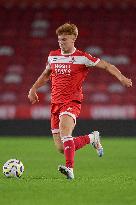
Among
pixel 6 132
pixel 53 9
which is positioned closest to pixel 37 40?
pixel 53 9

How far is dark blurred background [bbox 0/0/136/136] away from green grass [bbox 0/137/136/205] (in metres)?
3.89

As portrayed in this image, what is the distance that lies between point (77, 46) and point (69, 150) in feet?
46.9

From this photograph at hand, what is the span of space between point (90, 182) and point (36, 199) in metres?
1.48

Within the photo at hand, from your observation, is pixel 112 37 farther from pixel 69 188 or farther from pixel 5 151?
pixel 69 188

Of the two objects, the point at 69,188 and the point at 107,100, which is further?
the point at 107,100

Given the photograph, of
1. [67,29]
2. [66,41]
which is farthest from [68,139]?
[67,29]

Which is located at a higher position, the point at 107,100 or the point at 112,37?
the point at 112,37

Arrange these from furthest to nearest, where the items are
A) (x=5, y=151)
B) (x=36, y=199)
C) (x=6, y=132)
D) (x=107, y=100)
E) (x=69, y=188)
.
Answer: (x=107, y=100) → (x=6, y=132) → (x=5, y=151) → (x=69, y=188) → (x=36, y=199)

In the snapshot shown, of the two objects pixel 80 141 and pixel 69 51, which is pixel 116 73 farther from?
pixel 80 141

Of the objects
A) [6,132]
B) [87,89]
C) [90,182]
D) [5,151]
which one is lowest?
[90,182]

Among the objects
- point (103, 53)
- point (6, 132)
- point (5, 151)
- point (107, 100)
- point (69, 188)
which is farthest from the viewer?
point (103, 53)

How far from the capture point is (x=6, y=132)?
19.3m

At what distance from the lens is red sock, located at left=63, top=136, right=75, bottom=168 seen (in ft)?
27.7

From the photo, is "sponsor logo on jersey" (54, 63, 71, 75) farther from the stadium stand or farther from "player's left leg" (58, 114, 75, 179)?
the stadium stand
